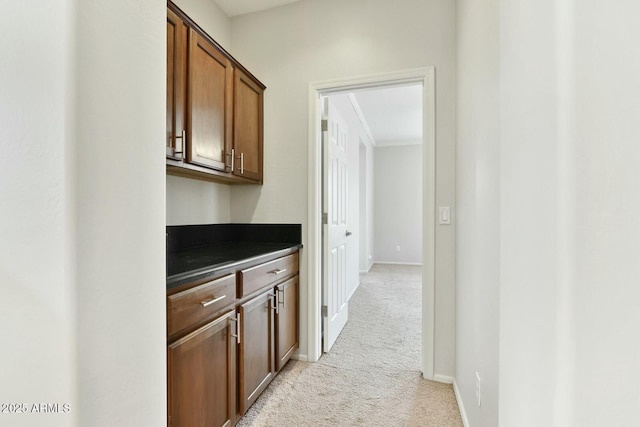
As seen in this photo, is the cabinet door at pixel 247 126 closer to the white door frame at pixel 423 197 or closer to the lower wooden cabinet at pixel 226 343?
the white door frame at pixel 423 197

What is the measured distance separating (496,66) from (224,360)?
164 cm

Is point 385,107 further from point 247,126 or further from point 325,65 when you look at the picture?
point 247,126

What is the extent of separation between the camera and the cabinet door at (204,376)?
116 centimetres

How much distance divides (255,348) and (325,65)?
6.55 ft

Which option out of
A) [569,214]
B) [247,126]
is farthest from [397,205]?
[569,214]

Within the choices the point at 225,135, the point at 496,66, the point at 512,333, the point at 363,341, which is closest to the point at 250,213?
the point at 225,135

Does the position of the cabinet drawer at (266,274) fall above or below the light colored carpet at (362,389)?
above

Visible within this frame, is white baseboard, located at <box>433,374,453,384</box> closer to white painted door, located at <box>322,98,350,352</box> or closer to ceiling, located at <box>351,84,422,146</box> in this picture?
white painted door, located at <box>322,98,350,352</box>

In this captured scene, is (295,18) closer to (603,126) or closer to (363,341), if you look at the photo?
(603,126)

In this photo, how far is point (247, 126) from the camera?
227 cm

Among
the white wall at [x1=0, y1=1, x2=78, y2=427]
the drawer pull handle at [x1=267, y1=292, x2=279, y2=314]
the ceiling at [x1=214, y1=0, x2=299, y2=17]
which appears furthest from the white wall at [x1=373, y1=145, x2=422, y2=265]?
the white wall at [x1=0, y1=1, x2=78, y2=427]

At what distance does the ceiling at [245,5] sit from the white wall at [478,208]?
1364 millimetres

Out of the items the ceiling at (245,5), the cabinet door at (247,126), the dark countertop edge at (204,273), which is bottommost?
the dark countertop edge at (204,273)

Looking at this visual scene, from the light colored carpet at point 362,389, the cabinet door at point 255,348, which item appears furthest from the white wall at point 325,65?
the cabinet door at point 255,348
